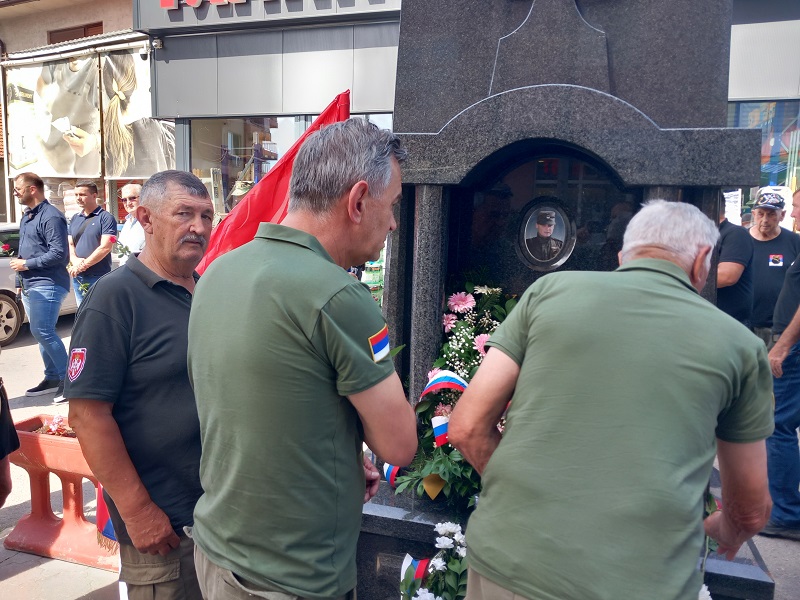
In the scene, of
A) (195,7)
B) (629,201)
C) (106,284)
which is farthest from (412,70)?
(195,7)

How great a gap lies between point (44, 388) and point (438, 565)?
19.2 ft

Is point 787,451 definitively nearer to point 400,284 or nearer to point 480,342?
point 480,342

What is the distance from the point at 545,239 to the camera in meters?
3.71

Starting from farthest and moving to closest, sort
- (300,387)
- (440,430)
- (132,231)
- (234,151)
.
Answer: (234,151)
(132,231)
(440,430)
(300,387)

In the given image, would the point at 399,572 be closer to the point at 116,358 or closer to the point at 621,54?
the point at 116,358

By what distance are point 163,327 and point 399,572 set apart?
157cm

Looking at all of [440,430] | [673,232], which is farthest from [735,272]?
[673,232]

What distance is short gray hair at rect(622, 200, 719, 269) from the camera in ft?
5.86

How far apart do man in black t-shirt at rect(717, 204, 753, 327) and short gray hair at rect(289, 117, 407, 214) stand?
3.26 meters

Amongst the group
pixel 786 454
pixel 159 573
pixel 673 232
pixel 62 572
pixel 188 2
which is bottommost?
pixel 62 572

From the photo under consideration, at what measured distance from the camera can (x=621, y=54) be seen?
348 centimetres

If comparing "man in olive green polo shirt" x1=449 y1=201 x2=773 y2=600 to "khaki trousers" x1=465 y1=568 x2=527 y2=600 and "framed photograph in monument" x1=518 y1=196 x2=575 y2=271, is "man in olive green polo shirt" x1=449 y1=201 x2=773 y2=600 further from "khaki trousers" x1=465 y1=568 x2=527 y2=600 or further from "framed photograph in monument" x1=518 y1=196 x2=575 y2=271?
"framed photograph in monument" x1=518 y1=196 x2=575 y2=271

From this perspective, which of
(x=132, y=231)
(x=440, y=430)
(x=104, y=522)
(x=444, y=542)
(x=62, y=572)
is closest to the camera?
(x=444, y=542)

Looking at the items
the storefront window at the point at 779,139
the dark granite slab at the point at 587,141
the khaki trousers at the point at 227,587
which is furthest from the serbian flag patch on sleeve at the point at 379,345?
the storefront window at the point at 779,139
